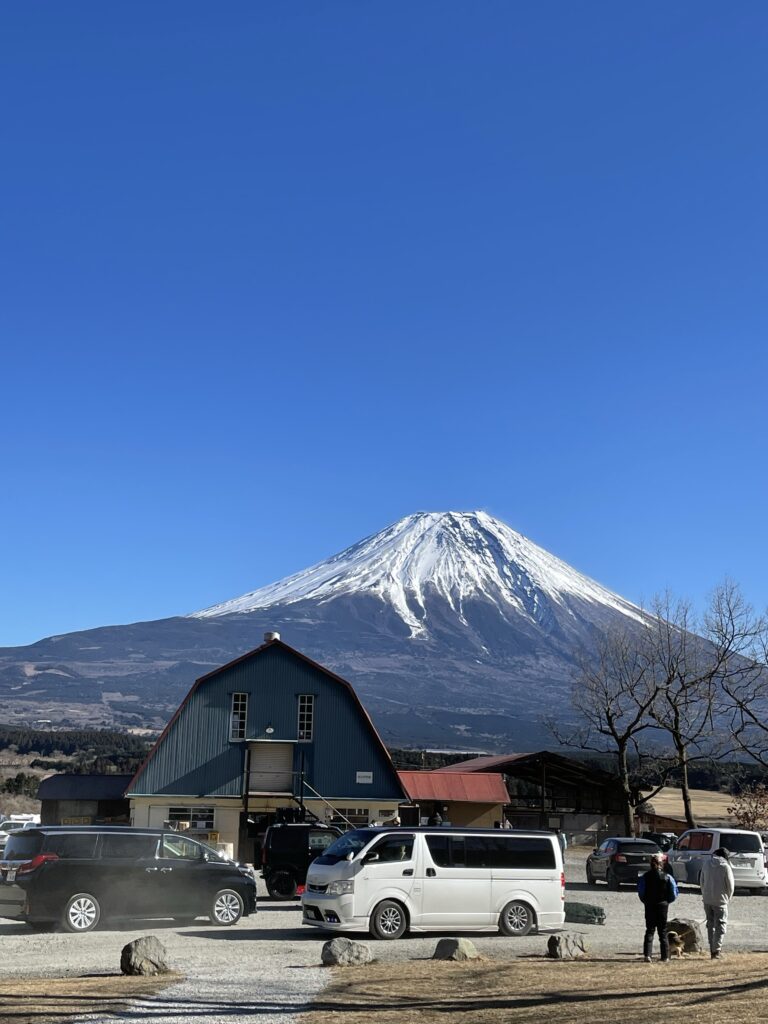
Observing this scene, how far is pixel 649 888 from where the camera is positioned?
54.0ft

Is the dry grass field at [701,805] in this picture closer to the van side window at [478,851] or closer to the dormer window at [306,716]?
the dormer window at [306,716]

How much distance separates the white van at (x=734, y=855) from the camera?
29.9 meters

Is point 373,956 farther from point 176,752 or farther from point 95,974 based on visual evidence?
point 176,752

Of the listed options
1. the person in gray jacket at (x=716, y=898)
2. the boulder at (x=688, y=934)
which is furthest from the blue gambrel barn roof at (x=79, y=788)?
the person in gray jacket at (x=716, y=898)

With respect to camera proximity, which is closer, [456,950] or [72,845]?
[456,950]

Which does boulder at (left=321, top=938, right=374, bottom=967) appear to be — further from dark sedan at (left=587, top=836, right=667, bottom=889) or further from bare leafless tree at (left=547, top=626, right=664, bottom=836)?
bare leafless tree at (left=547, top=626, right=664, bottom=836)

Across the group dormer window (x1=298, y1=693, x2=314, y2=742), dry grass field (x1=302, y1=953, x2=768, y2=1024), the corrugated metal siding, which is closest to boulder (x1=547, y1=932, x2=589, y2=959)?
dry grass field (x1=302, y1=953, x2=768, y2=1024)

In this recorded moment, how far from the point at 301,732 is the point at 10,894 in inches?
1093

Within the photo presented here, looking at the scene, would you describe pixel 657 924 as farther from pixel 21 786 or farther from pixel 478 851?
pixel 21 786

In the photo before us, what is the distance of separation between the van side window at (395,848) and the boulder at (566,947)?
10.7 ft

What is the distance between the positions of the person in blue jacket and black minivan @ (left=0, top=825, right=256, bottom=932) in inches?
311

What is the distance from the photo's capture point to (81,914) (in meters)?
19.2

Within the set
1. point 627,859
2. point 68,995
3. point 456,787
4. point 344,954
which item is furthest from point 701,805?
point 68,995

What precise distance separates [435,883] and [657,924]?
4317 millimetres
